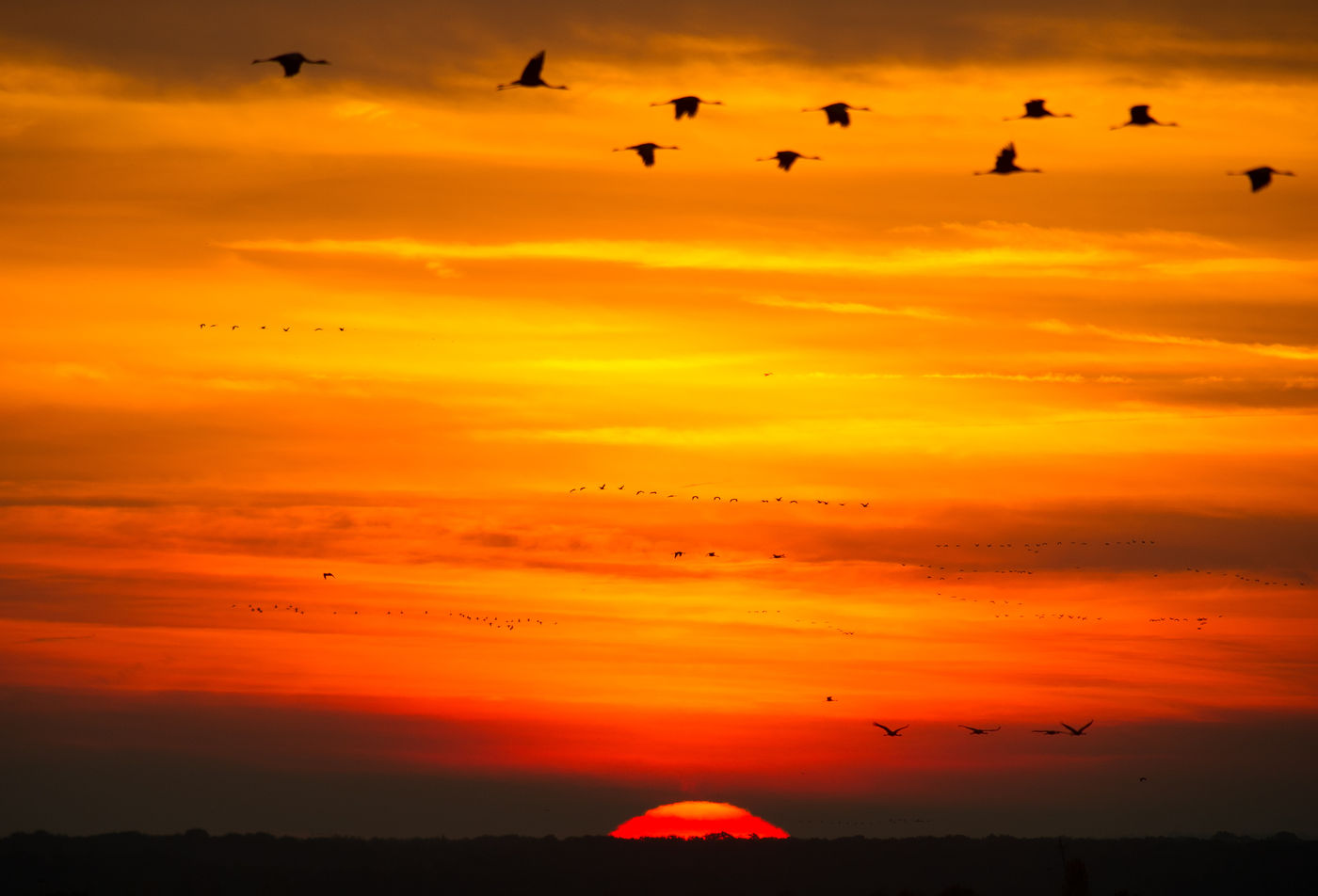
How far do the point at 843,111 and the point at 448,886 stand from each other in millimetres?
154196

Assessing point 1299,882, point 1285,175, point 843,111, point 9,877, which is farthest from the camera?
point 1299,882

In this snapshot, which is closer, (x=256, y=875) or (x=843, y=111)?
(x=843, y=111)

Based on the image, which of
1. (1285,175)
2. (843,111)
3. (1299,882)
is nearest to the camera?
(1285,175)

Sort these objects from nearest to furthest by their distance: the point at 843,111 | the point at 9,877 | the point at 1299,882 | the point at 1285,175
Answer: the point at 1285,175 → the point at 843,111 → the point at 9,877 → the point at 1299,882

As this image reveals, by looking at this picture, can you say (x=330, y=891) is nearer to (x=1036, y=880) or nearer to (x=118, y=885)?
(x=118, y=885)

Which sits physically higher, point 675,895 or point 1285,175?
point 1285,175

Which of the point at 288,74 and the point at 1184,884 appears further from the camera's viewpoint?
the point at 1184,884

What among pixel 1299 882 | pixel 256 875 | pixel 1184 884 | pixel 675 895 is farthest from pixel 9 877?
pixel 1299 882

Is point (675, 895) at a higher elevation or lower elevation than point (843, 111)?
lower

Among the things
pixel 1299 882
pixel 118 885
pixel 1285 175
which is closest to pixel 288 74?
pixel 1285 175

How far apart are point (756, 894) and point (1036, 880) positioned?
3468cm

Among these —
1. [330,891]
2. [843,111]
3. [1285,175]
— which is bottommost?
[330,891]

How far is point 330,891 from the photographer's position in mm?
187500

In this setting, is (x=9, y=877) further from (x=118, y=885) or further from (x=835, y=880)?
(x=835, y=880)
